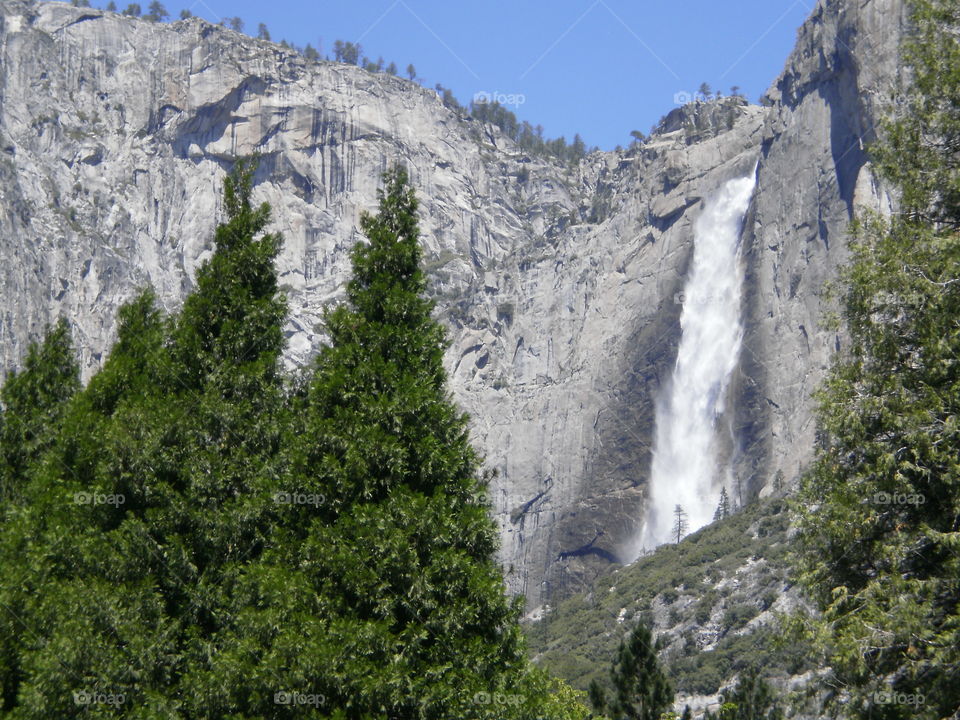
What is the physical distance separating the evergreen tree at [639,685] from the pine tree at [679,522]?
81.5 meters

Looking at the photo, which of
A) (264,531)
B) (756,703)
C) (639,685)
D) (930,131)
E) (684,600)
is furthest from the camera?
(684,600)

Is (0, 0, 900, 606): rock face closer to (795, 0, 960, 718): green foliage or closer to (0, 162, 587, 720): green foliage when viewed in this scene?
(795, 0, 960, 718): green foliage

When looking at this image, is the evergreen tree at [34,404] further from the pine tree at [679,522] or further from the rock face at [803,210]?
the pine tree at [679,522]

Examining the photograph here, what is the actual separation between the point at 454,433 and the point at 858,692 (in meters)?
5.39

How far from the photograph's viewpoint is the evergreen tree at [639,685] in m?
25.6

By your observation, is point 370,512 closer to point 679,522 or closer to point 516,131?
point 679,522

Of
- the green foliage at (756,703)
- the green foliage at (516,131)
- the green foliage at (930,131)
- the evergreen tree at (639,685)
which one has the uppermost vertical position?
the green foliage at (516,131)

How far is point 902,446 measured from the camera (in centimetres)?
1142

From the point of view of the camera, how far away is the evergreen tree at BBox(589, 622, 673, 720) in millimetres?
25594

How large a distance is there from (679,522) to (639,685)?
272 ft

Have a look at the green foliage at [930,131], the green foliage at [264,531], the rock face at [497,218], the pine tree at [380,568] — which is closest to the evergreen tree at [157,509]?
the green foliage at [264,531]

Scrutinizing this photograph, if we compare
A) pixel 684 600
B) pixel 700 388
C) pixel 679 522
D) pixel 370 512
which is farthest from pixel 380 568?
pixel 700 388

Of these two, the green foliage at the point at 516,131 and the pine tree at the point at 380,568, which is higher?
the green foliage at the point at 516,131

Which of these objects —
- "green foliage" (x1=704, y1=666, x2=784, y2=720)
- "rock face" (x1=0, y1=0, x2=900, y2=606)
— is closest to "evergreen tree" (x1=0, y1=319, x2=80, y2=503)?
"green foliage" (x1=704, y1=666, x2=784, y2=720)
